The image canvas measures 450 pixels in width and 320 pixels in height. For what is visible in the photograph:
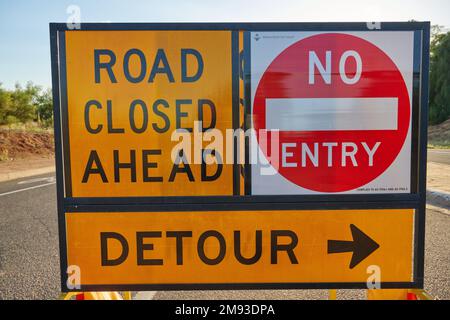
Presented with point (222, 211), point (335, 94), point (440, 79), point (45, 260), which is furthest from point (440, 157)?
point (440, 79)

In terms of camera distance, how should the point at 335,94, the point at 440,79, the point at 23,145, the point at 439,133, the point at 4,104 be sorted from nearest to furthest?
the point at 335,94 < the point at 23,145 < the point at 4,104 < the point at 440,79 < the point at 439,133

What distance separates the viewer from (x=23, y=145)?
19.4 metres

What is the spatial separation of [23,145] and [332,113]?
22234 mm

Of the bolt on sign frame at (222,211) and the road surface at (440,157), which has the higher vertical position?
the bolt on sign frame at (222,211)

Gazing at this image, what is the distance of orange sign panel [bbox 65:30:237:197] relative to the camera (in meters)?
1.52

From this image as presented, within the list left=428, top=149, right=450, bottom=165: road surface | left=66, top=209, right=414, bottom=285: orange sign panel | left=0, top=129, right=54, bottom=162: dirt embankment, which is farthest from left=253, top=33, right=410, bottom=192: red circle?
left=0, top=129, right=54, bottom=162: dirt embankment

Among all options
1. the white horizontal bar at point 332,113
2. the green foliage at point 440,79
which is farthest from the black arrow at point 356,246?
the green foliage at point 440,79

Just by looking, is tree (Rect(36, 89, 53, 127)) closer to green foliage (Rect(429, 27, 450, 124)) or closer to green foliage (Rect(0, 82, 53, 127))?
green foliage (Rect(0, 82, 53, 127))

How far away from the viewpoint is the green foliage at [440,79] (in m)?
39.5

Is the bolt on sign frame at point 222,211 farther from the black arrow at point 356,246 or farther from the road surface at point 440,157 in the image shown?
the road surface at point 440,157

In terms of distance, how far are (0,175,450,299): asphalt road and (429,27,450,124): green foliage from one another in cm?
4252

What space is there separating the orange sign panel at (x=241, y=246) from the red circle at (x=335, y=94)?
202 mm

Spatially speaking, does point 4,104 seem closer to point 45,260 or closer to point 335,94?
point 45,260

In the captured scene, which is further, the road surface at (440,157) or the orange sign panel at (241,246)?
the road surface at (440,157)
